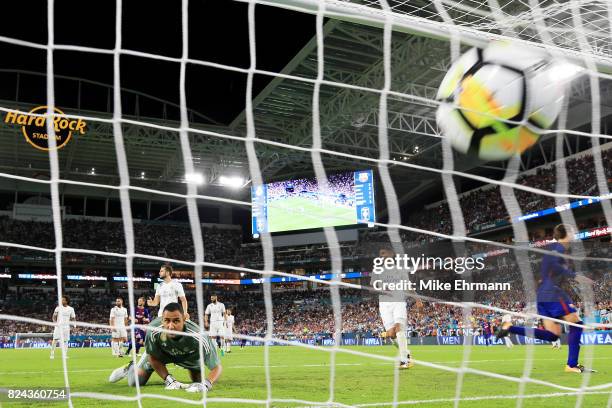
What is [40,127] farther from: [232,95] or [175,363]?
[175,363]

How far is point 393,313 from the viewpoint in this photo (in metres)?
6.51

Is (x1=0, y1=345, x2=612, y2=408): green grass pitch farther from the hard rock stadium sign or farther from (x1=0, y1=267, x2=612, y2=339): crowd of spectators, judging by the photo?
(x1=0, y1=267, x2=612, y2=339): crowd of spectators

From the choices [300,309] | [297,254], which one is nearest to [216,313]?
[300,309]

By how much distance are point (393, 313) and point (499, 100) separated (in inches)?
143

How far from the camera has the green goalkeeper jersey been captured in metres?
4.43

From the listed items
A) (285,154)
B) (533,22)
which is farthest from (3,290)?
(533,22)

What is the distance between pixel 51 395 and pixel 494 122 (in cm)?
404

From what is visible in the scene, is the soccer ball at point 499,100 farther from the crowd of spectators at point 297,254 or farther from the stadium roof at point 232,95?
the crowd of spectators at point 297,254

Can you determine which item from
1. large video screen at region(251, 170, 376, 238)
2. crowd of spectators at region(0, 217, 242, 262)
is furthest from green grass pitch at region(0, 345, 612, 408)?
crowd of spectators at region(0, 217, 242, 262)

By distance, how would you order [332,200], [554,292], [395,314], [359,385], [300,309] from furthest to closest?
[300,309], [332,200], [395,314], [359,385], [554,292]

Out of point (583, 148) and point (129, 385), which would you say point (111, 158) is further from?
point (129, 385)

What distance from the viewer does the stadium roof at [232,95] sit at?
1759cm

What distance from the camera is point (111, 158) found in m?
27.5

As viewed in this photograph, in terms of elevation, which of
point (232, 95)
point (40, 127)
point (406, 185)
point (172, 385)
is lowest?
point (172, 385)
